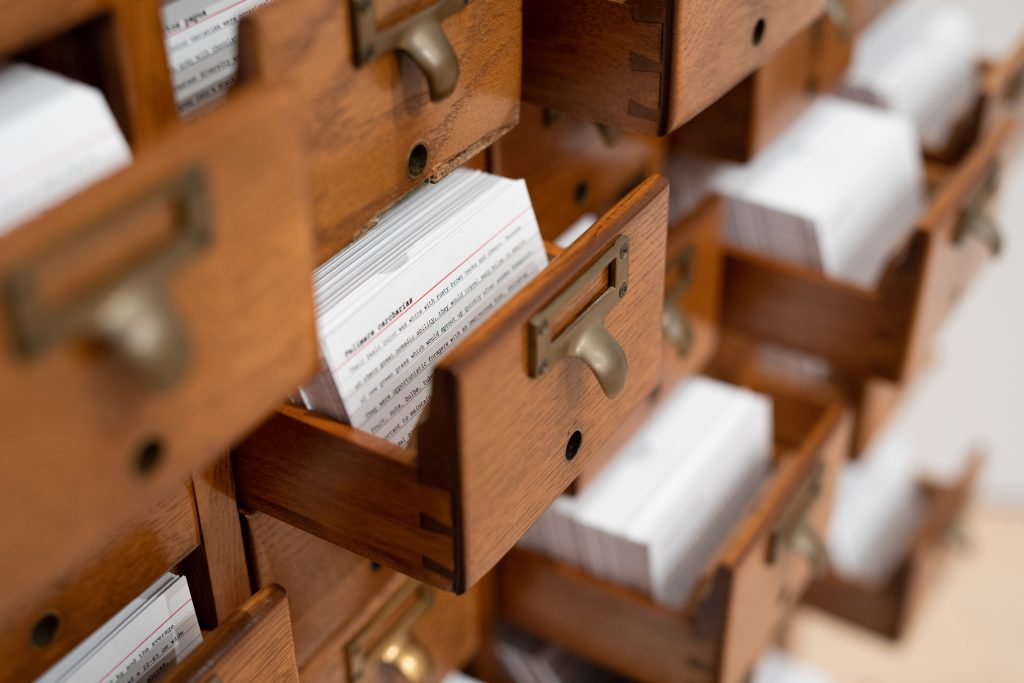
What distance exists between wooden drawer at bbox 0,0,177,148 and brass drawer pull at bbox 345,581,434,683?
1.48 ft

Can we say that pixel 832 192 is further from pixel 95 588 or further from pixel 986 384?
pixel 986 384

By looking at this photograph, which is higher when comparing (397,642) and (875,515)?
(397,642)

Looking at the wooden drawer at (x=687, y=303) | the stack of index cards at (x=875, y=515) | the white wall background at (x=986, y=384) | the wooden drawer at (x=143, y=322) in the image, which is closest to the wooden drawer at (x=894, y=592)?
the stack of index cards at (x=875, y=515)

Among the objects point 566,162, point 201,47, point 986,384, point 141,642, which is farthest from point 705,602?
point 986,384

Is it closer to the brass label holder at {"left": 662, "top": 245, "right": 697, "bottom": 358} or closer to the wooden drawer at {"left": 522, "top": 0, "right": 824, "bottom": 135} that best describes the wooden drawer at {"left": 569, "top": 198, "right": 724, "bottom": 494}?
the brass label holder at {"left": 662, "top": 245, "right": 697, "bottom": 358}

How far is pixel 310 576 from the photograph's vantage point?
808 mm

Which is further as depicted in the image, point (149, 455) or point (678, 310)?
point (678, 310)

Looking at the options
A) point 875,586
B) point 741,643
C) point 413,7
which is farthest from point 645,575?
point 875,586

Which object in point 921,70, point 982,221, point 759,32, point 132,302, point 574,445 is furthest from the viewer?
point 921,70


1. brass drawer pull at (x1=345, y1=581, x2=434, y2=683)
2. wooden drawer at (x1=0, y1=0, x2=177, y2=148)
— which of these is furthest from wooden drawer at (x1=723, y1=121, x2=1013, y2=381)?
wooden drawer at (x1=0, y1=0, x2=177, y2=148)

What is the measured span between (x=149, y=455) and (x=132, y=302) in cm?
8

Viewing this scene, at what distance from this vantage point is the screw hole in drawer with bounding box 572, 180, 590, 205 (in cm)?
95

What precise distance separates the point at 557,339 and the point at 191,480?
0.21 m

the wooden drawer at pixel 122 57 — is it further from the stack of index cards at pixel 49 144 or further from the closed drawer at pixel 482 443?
the closed drawer at pixel 482 443
